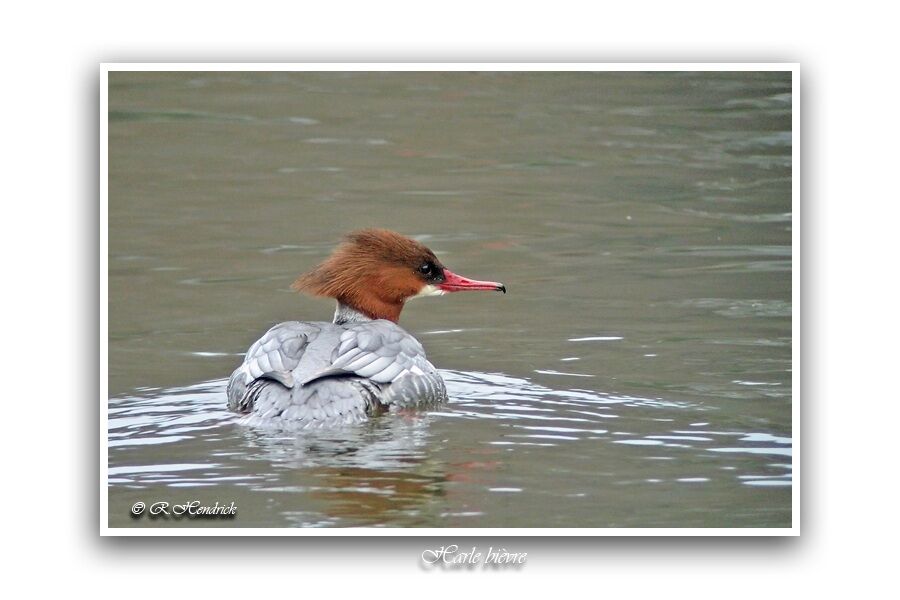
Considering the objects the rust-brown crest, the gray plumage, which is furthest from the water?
the rust-brown crest

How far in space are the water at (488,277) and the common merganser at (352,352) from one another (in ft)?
0.53

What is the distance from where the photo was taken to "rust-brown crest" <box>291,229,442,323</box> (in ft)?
29.7

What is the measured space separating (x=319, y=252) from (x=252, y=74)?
145 inches

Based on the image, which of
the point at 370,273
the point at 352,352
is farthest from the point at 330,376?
the point at 370,273

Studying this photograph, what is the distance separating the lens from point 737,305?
1017 cm

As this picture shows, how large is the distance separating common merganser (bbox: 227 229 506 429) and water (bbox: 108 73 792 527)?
0.16m

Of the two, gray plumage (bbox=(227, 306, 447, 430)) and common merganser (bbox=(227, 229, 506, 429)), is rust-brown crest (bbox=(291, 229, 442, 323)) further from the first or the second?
gray plumage (bbox=(227, 306, 447, 430))

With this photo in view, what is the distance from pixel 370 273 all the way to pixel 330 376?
1.31 m

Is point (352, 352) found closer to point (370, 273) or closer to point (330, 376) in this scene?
point (330, 376)

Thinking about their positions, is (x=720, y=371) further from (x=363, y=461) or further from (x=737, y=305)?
(x=363, y=461)

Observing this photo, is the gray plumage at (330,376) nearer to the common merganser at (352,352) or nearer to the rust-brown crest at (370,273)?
the common merganser at (352,352)

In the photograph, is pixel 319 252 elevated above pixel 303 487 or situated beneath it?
elevated above

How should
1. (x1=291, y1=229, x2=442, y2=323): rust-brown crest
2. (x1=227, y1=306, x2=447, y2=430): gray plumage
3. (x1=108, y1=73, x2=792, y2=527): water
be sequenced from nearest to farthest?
1. (x1=108, y1=73, x2=792, y2=527): water
2. (x1=227, y1=306, x2=447, y2=430): gray plumage
3. (x1=291, y1=229, x2=442, y2=323): rust-brown crest
